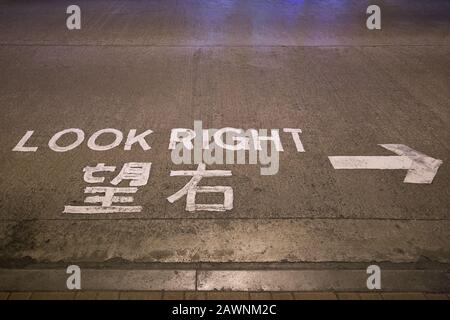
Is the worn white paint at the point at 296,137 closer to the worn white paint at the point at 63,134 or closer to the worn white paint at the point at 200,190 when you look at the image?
the worn white paint at the point at 200,190

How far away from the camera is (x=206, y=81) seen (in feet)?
24.4

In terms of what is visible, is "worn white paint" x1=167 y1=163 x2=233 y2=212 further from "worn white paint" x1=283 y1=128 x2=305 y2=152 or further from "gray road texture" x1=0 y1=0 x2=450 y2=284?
"worn white paint" x1=283 y1=128 x2=305 y2=152

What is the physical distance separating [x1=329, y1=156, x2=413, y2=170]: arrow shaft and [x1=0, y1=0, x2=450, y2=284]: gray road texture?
0.11m

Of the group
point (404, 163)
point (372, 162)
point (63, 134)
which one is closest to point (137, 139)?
point (63, 134)

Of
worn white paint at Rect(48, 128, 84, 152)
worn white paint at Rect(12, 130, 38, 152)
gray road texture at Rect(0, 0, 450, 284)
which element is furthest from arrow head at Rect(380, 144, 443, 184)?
worn white paint at Rect(12, 130, 38, 152)

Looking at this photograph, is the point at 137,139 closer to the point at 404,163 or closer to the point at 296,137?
the point at 296,137

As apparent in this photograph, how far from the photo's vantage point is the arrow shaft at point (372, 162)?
4969 millimetres

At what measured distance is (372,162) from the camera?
16.6 feet

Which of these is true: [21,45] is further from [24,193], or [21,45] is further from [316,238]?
[316,238]

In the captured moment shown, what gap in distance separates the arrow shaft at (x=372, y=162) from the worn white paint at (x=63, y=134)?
11.0 ft

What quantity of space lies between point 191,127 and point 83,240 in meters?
2.52

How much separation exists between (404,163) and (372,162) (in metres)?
0.39

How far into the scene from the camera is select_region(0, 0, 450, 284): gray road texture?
12.6 feet
